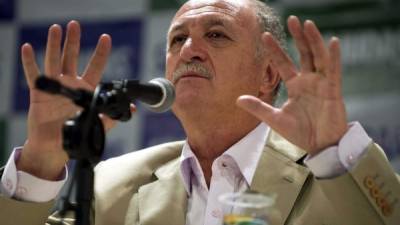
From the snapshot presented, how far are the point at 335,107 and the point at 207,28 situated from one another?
870 millimetres

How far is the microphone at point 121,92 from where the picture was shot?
59.6 inches

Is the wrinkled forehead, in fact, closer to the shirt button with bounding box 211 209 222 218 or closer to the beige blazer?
the beige blazer

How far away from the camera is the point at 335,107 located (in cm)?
193

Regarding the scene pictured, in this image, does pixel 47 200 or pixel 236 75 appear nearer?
pixel 47 200

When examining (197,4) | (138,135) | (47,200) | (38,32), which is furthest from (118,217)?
(38,32)

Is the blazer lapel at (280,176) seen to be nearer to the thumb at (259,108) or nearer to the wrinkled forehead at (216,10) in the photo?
the thumb at (259,108)

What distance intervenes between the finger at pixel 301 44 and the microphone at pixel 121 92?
15.8 inches

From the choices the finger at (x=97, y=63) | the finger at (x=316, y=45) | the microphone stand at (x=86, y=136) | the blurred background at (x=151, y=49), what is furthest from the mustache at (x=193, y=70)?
the blurred background at (x=151, y=49)

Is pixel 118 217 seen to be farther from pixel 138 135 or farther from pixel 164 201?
pixel 138 135

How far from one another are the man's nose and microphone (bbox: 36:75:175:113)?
2.60 ft

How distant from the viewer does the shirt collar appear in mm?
2521

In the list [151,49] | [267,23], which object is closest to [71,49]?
[267,23]

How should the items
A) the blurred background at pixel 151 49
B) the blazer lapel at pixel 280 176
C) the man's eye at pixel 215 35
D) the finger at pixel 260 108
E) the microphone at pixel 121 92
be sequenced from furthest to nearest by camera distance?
the blurred background at pixel 151 49, the man's eye at pixel 215 35, the blazer lapel at pixel 280 176, the finger at pixel 260 108, the microphone at pixel 121 92

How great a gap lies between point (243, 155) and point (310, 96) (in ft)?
2.08
